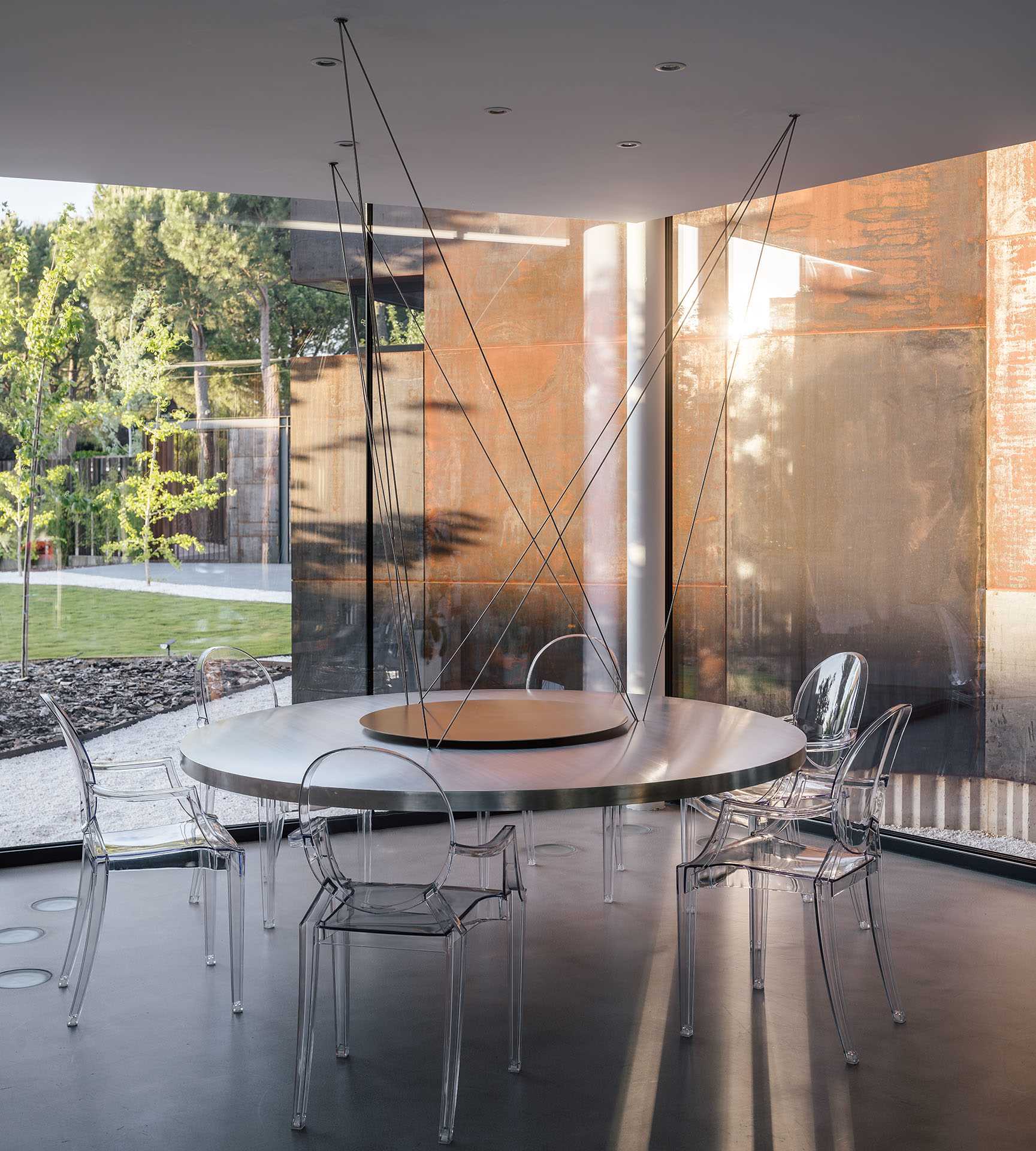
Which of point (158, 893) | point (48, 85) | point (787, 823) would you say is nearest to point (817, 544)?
point (787, 823)

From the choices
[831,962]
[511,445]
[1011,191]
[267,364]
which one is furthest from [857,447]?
[831,962]

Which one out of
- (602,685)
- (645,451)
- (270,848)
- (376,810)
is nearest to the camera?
(376,810)

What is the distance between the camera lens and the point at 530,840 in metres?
5.29

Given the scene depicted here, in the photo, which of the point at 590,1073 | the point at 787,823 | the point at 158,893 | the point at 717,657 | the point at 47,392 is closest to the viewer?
the point at 590,1073

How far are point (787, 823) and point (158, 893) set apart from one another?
101 inches

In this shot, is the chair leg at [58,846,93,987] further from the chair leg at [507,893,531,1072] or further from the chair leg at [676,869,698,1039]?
the chair leg at [676,869,698,1039]

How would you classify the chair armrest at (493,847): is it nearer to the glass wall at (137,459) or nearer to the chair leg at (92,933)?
the chair leg at (92,933)

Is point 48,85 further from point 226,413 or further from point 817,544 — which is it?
point 817,544

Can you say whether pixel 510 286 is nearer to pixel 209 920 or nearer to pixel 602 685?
pixel 602 685

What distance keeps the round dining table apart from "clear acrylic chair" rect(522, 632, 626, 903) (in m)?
0.78

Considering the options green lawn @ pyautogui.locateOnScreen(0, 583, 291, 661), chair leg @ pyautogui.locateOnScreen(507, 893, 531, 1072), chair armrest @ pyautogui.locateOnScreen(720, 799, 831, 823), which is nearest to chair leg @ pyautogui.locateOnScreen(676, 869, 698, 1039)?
chair armrest @ pyautogui.locateOnScreen(720, 799, 831, 823)

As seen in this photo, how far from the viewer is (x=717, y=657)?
609 cm

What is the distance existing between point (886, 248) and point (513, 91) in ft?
7.35

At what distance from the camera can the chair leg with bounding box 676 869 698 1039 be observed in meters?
3.44
